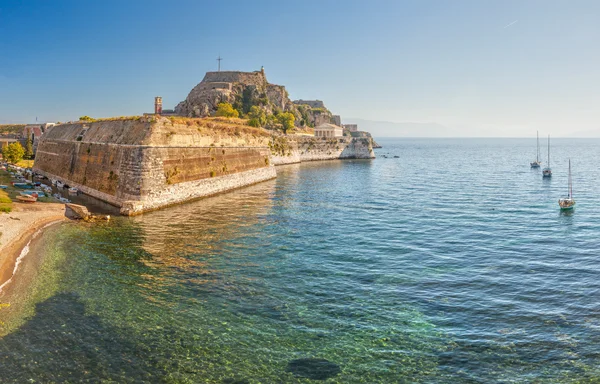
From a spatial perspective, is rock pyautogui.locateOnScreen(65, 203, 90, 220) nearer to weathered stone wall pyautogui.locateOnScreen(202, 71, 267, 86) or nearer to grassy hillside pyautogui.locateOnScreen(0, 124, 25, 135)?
weathered stone wall pyautogui.locateOnScreen(202, 71, 267, 86)

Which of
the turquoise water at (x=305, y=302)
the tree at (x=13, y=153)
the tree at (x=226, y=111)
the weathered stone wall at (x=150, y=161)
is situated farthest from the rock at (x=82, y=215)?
the tree at (x=226, y=111)

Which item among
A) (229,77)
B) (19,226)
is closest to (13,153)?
(19,226)

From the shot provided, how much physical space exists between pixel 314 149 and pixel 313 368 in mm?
94340

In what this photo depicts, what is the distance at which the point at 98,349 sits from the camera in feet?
43.7

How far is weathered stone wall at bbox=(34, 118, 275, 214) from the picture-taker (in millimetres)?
35469

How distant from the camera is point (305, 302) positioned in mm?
17250

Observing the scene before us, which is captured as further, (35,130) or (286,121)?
(286,121)

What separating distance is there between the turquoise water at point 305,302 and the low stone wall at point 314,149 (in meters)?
54.0

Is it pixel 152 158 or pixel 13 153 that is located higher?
pixel 13 153

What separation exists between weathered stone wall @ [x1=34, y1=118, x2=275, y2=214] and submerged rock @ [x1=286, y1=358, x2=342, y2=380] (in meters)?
24.5

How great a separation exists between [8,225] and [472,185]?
53317 mm

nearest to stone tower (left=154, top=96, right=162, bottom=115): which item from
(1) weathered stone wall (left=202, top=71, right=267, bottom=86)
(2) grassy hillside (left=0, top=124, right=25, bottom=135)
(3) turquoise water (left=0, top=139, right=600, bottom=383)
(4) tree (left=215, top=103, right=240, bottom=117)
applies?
(3) turquoise water (left=0, top=139, right=600, bottom=383)

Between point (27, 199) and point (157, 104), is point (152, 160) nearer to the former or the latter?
point (27, 199)

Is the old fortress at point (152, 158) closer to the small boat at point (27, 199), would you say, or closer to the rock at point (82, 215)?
the rock at point (82, 215)
